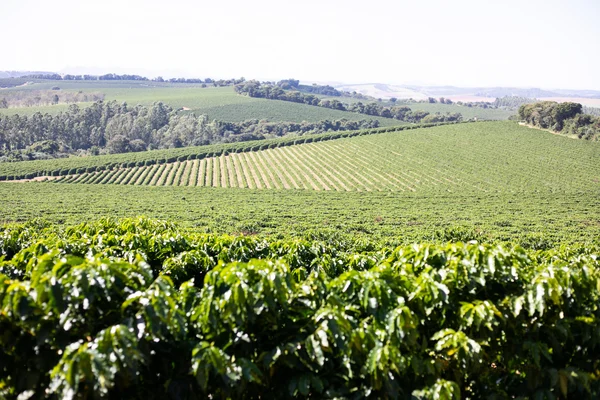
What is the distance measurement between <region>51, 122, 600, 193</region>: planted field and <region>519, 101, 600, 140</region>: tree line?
195 inches

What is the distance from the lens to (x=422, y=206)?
142 ft

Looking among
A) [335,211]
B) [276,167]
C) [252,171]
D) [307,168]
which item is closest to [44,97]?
[252,171]

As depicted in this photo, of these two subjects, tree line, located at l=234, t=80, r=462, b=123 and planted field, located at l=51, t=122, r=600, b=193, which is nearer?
planted field, located at l=51, t=122, r=600, b=193

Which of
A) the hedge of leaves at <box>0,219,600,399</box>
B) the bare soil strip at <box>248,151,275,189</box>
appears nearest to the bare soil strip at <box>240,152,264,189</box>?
the bare soil strip at <box>248,151,275,189</box>

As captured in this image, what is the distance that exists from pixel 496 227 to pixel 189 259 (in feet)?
96.2

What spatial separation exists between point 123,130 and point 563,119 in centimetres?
10394

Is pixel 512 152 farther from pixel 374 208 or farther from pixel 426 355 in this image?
pixel 426 355

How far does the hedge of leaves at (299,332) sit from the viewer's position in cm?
333

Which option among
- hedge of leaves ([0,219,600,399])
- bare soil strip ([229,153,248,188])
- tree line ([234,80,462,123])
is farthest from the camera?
tree line ([234,80,462,123])

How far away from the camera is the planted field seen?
192ft

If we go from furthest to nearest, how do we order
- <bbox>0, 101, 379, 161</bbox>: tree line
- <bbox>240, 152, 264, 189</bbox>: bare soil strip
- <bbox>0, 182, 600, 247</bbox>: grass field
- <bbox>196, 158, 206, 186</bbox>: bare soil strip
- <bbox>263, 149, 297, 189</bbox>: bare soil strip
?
<bbox>0, 101, 379, 161</bbox>: tree line < <bbox>196, 158, 206, 186</bbox>: bare soil strip < <bbox>240, 152, 264, 189</bbox>: bare soil strip < <bbox>263, 149, 297, 189</bbox>: bare soil strip < <bbox>0, 182, 600, 247</bbox>: grass field

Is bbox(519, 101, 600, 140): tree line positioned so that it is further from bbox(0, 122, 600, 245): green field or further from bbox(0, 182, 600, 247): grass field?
bbox(0, 182, 600, 247): grass field

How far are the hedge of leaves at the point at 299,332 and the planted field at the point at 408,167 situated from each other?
52544mm

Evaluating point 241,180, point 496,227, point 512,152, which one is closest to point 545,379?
point 496,227
